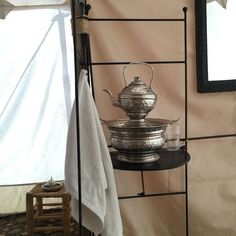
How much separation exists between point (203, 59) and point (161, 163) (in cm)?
43

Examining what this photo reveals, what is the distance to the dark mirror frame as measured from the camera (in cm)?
105

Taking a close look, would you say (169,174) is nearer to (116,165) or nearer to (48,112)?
(116,165)

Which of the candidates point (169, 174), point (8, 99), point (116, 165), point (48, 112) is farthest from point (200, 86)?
point (8, 99)

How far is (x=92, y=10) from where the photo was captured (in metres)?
1.02

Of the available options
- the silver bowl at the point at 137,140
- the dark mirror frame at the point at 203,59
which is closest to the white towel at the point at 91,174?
the silver bowl at the point at 137,140

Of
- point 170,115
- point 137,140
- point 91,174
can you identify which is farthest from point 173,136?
point 91,174

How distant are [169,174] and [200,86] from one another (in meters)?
0.34

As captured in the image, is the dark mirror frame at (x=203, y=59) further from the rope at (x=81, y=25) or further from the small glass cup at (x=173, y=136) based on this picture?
the rope at (x=81, y=25)

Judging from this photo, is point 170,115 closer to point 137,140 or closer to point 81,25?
point 137,140

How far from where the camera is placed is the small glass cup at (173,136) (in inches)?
39.3

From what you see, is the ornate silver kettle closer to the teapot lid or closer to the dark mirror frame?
the teapot lid

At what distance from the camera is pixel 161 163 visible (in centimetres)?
86

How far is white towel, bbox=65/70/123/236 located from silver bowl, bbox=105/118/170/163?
71mm

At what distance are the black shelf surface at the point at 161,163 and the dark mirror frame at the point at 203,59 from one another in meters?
0.26
